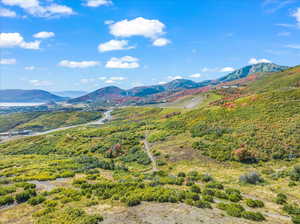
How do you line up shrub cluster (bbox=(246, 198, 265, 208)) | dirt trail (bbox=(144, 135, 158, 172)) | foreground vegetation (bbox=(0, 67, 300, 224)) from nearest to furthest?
foreground vegetation (bbox=(0, 67, 300, 224)) < shrub cluster (bbox=(246, 198, 265, 208)) < dirt trail (bbox=(144, 135, 158, 172))

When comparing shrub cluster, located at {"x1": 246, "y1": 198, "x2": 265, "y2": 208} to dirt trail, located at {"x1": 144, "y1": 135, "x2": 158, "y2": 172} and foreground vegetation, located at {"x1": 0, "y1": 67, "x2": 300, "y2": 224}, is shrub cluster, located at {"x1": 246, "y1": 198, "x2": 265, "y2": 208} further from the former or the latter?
dirt trail, located at {"x1": 144, "y1": 135, "x2": 158, "y2": 172}

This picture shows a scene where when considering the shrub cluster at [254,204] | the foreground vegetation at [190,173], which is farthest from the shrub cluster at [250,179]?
the shrub cluster at [254,204]

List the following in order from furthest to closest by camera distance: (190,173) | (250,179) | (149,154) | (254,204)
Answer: (149,154), (190,173), (250,179), (254,204)

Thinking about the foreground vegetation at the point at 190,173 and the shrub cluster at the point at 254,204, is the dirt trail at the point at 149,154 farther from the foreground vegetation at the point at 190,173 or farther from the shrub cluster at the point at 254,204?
the shrub cluster at the point at 254,204

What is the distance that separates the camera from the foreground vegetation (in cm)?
1558

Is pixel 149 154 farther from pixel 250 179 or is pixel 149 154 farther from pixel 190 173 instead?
pixel 250 179

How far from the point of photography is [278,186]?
72.9ft

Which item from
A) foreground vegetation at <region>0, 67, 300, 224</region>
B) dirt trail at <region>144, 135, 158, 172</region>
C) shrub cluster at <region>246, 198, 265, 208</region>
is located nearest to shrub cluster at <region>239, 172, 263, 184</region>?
foreground vegetation at <region>0, 67, 300, 224</region>

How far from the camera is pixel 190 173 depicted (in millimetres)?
27609

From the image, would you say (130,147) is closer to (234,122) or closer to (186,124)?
(186,124)

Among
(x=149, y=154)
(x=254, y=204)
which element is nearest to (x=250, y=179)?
(x=254, y=204)

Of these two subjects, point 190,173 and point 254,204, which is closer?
point 254,204

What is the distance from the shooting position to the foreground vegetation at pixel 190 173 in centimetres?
1558

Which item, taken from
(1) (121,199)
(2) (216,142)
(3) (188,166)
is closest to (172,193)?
(1) (121,199)
